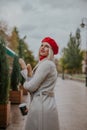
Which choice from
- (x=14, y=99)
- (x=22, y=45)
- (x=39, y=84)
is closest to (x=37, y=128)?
(x=39, y=84)

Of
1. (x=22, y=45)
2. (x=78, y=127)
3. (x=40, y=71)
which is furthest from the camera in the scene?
(x=22, y=45)

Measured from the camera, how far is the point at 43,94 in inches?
134

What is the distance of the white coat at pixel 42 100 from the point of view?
3.33m

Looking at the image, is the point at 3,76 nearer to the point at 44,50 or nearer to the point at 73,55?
the point at 44,50

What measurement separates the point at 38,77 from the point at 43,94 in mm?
217

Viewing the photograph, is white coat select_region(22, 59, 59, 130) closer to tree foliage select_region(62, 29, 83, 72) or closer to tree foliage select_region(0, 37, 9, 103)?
tree foliage select_region(0, 37, 9, 103)

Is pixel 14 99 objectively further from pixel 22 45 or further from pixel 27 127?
pixel 27 127

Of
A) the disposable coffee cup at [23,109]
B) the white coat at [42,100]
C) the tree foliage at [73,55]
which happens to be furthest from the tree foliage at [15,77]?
the tree foliage at [73,55]

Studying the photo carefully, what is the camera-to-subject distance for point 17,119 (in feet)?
29.8

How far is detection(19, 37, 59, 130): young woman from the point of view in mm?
3334

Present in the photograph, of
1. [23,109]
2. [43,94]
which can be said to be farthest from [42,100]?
[23,109]

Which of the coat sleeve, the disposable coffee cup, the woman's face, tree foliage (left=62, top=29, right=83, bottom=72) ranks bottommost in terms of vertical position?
the disposable coffee cup

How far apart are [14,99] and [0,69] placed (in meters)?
5.34

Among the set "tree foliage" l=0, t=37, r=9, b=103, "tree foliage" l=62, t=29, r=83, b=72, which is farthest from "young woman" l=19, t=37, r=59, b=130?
"tree foliage" l=62, t=29, r=83, b=72
